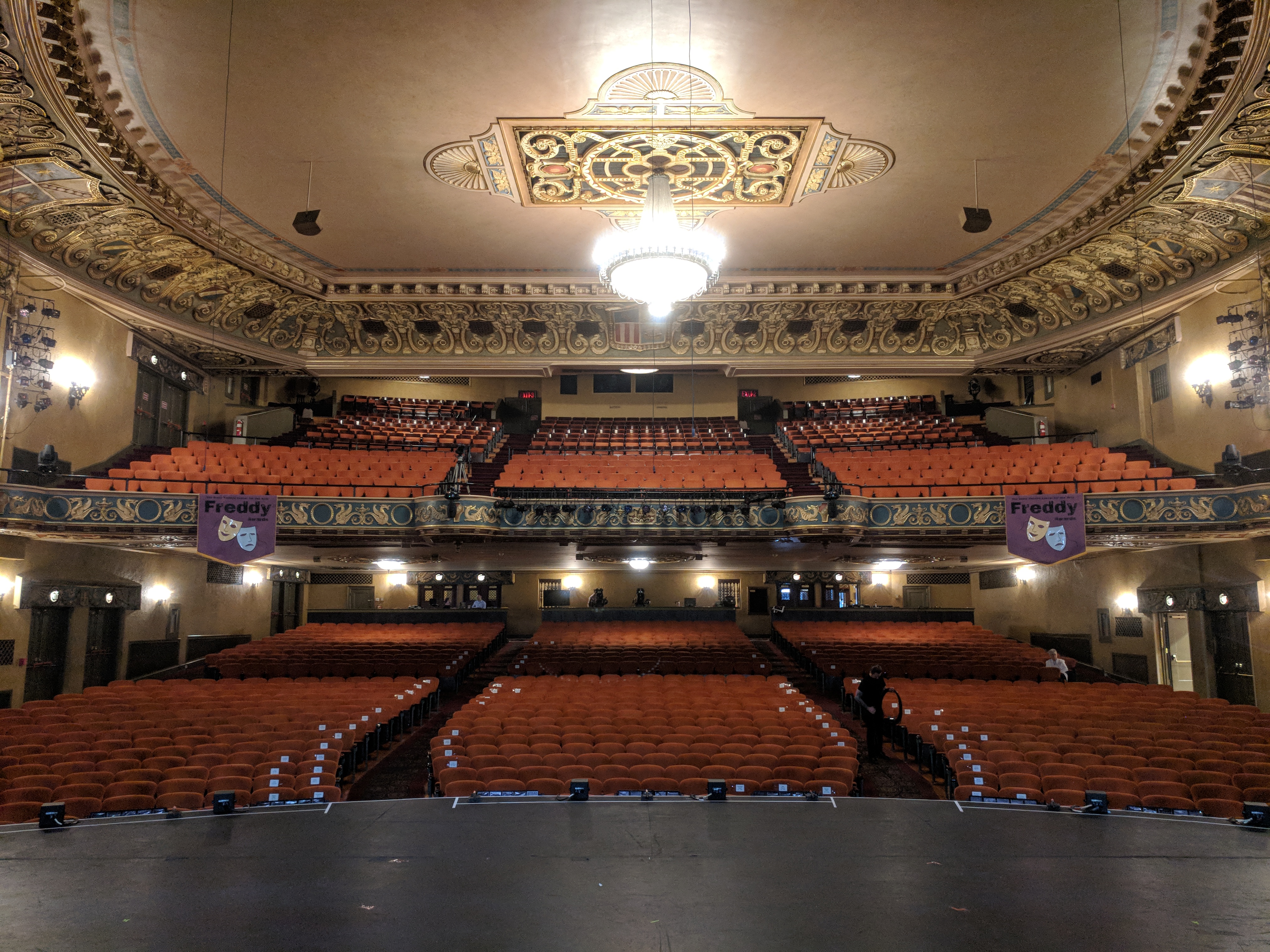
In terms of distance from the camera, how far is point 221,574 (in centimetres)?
1652

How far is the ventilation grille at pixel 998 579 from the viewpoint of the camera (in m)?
17.8

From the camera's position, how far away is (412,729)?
10117 millimetres

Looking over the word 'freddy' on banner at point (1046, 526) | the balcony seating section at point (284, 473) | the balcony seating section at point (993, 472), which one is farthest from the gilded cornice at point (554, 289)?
the word 'freddy' on banner at point (1046, 526)

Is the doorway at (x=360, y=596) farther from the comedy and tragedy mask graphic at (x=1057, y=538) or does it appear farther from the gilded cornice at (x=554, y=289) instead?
the comedy and tragedy mask graphic at (x=1057, y=538)

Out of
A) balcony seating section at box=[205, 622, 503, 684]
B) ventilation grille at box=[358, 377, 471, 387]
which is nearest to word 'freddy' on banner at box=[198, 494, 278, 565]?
balcony seating section at box=[205, 622, 503, 684]

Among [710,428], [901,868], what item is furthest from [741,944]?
[710,428]

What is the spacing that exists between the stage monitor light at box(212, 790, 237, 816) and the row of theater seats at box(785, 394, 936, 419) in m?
18.3

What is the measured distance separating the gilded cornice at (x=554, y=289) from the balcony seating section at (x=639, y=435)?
2.09 metres

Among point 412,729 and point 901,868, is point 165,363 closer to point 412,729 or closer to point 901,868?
point 412,729

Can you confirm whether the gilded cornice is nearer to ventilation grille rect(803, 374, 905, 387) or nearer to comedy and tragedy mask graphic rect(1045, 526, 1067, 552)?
ventilation grille rect(803, 374, 905, 387)

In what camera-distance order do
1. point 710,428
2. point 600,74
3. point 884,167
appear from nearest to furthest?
1. point 600,74
2. point 884,167
3. point 710,428

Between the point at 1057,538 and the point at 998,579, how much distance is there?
7651 mm

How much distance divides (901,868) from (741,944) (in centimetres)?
106

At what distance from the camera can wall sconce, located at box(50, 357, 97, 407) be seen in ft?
38.9
